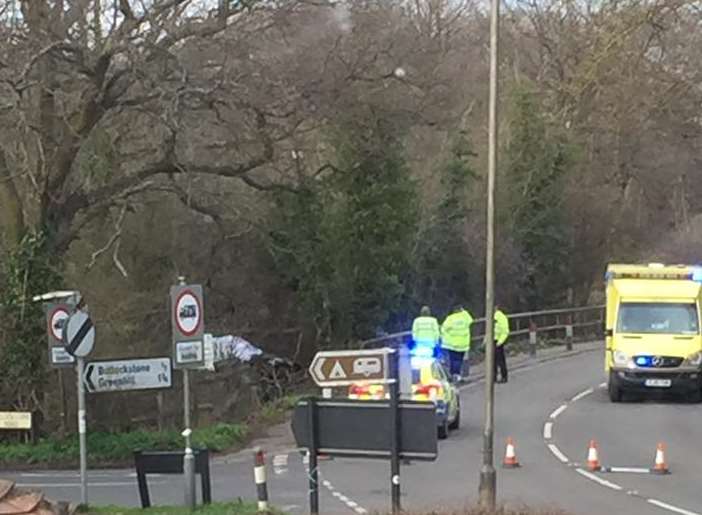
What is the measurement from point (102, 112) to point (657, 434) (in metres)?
12.1

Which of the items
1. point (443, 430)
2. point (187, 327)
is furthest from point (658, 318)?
point (187, 327)

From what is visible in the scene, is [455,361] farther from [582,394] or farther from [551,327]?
[551,327]

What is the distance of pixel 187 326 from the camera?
16.9 m

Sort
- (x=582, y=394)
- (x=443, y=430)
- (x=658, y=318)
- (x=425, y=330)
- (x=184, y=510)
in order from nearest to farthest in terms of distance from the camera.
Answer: (x=184, y=510), (x=443, y=430), (x=425, y=330), (x=658, y=318), (x=582, y=394)

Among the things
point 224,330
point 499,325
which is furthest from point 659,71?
point 224,330

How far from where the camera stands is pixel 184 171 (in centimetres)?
2819

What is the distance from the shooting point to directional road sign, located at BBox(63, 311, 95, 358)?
56.3 ft

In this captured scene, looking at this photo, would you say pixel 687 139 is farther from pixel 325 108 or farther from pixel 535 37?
pixel 325 108

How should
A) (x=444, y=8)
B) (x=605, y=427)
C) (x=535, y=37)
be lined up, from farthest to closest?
(x=535, y=37)
(x=444, y=8)
(x=605, y=427)

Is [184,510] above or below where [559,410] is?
above

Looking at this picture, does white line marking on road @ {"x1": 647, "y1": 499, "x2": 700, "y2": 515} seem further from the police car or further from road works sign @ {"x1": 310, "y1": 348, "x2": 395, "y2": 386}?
the police car

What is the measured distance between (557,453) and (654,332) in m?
8.28

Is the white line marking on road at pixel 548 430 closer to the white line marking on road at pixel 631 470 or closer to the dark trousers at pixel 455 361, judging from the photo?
the white line marking on road at pixel 631 470

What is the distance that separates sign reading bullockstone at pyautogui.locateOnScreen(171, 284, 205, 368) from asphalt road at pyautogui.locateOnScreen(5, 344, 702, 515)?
92.3 inches
